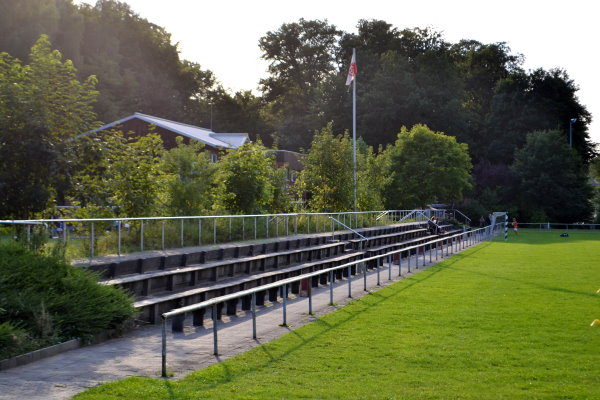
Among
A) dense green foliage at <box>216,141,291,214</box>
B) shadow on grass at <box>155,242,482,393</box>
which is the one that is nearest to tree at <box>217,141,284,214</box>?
dense green foliage at <box>216,141,291,214</box>

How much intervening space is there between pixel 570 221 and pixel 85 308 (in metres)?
72.9

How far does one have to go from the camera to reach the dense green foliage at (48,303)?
9477 mm

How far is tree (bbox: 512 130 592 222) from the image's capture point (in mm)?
74312

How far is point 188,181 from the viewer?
24.4 m

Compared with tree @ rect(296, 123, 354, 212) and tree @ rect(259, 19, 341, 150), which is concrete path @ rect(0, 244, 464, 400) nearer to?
tree @ rect(296, 123, 354, 212)

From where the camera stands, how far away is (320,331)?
38.4 feet

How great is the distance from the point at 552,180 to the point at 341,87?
78.6 ft

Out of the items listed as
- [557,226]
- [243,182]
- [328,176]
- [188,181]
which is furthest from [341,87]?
[188,181]

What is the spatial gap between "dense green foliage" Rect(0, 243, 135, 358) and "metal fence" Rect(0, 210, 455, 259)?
86 cm

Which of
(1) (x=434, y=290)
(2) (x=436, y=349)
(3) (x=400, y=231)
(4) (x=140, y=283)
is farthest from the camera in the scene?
(3) (x=400, y=231)

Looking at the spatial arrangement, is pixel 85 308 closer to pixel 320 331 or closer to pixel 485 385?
pixel 320 331

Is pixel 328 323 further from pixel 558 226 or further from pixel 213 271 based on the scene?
pixel 558 226

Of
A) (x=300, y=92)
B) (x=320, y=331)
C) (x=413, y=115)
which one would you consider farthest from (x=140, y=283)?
(x=300, y=92)

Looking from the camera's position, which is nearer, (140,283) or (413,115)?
(140,283)
